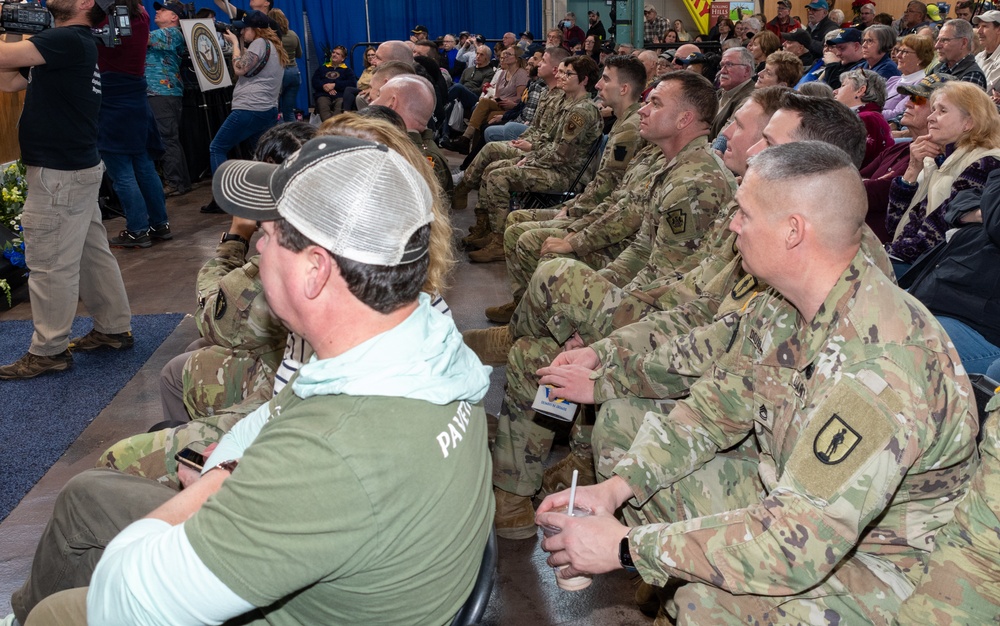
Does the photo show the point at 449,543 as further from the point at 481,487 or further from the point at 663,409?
the point at 663,409

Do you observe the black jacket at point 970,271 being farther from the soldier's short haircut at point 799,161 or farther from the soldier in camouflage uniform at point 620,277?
the soldier's short haircut at point 799,161

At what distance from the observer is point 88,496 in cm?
151

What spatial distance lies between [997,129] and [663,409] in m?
2.00

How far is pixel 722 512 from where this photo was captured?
1.56 meters

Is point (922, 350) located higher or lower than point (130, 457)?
higher

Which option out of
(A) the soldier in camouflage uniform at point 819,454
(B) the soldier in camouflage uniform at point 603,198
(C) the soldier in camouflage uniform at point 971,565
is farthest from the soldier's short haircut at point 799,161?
(B) the soldier in camouflage uniform at point 603,198

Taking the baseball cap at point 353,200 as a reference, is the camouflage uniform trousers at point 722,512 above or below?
below

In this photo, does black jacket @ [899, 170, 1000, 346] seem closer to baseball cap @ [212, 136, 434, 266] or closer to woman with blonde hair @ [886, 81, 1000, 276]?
woman with blonde hair @ [886, 81, 1000, 276]

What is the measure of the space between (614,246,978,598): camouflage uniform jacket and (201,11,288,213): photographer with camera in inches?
233

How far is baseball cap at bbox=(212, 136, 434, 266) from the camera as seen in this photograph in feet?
3.46

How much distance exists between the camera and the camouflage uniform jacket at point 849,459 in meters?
1.30

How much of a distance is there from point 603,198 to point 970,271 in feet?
7.06

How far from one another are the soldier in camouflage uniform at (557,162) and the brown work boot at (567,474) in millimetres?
2909

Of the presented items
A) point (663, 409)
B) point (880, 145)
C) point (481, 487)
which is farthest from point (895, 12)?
point (481, 487)
